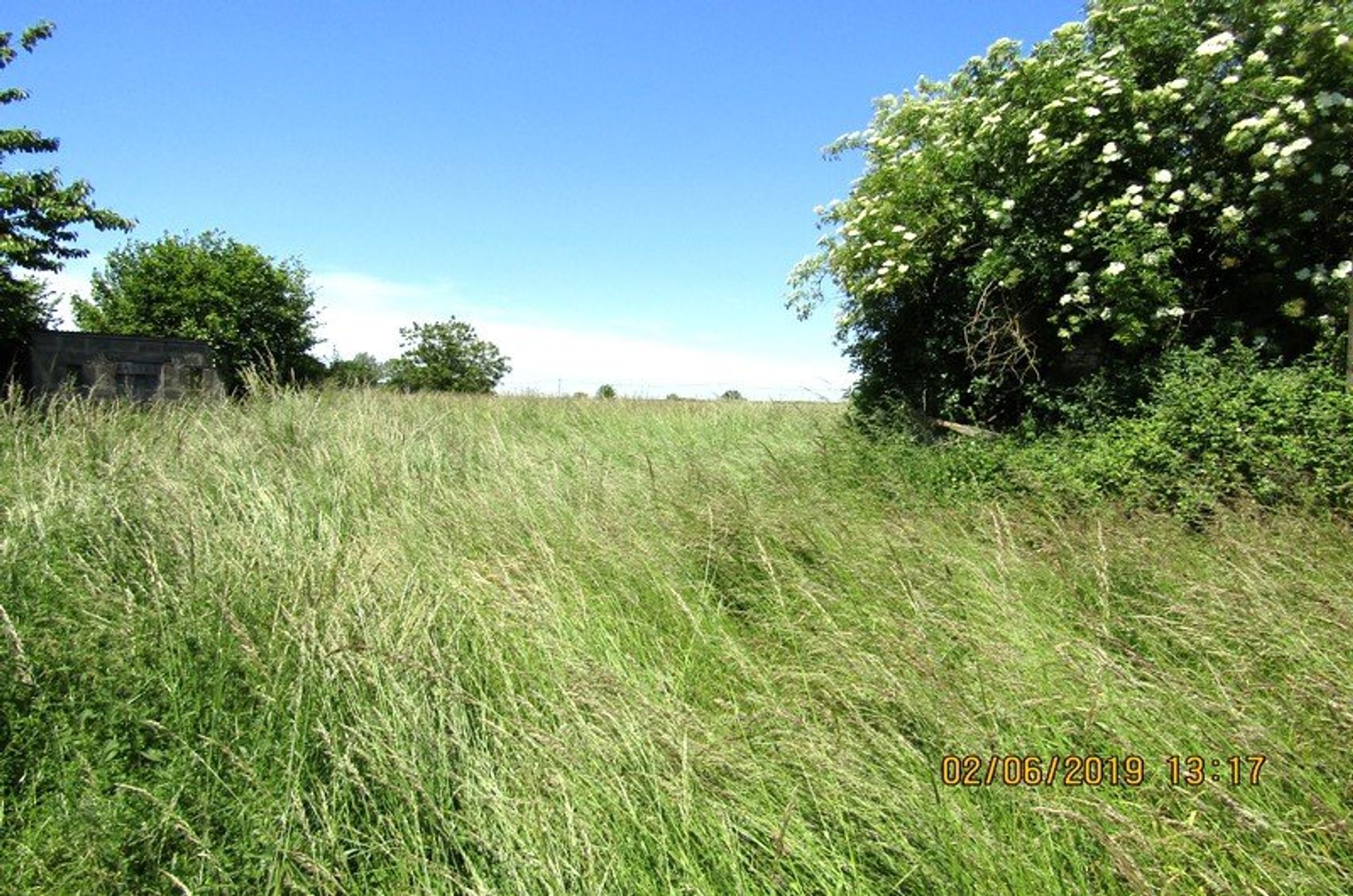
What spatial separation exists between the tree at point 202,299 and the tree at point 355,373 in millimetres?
1719

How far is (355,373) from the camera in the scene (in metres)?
13.5

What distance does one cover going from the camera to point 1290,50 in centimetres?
527

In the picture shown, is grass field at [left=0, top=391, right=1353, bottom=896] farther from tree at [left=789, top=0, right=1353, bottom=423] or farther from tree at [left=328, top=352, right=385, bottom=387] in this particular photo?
tree at [left=328, top=352, right=385, bottom=387]

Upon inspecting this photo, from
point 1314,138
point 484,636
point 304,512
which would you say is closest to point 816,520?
point 484,636

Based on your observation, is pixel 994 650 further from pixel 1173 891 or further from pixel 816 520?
pixel 816 520

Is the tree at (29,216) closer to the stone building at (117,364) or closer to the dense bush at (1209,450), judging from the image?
the stone building at (117,364)

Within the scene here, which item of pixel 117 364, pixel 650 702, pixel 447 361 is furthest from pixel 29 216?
pixel 447 361

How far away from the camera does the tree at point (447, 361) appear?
3038 centimetres

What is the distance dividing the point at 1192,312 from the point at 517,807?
6297 millimetres

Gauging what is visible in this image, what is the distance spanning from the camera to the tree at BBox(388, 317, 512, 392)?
30.4 metres

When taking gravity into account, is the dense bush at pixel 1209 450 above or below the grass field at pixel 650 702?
above

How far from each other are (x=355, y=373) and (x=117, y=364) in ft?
18.8
